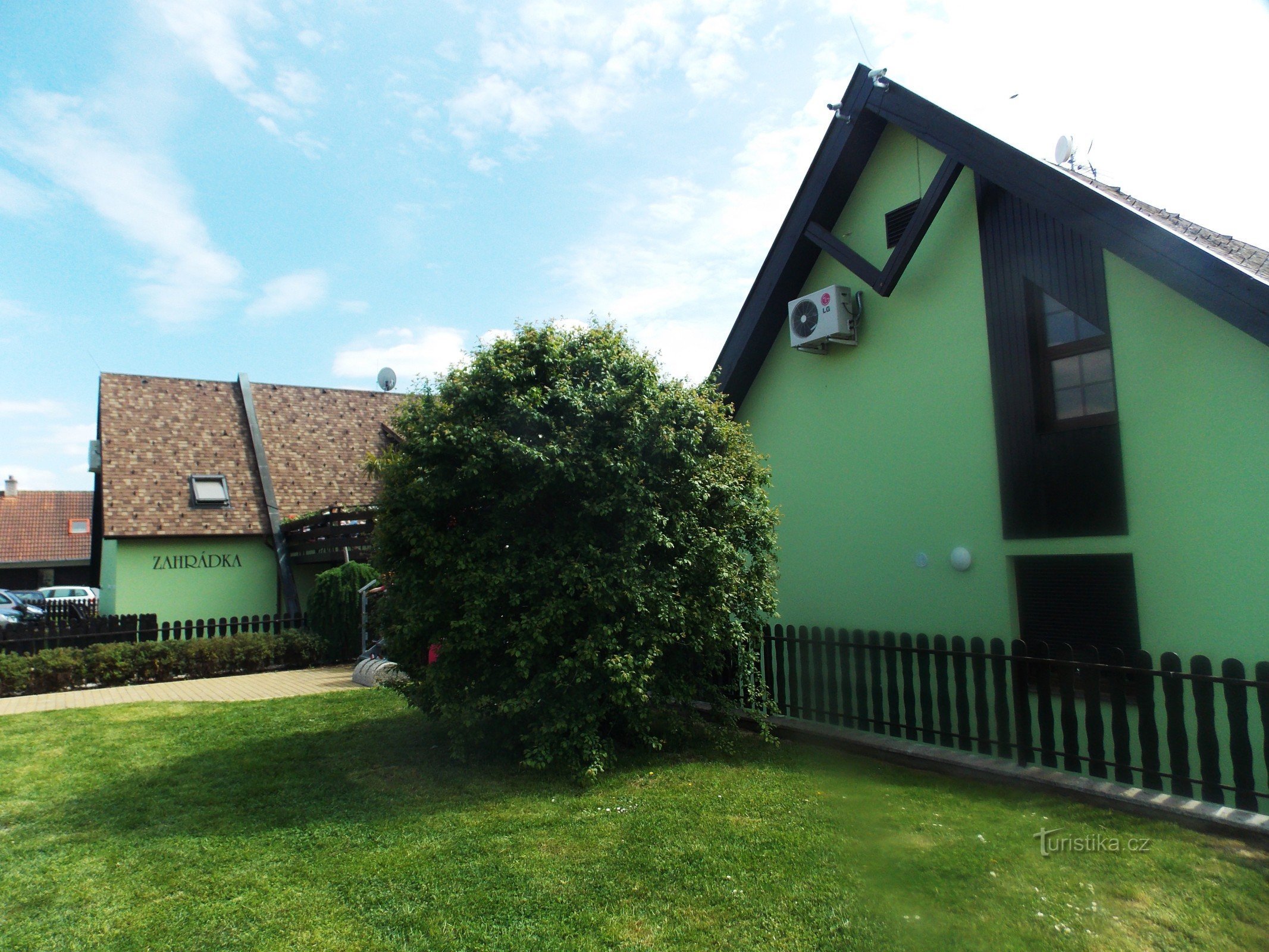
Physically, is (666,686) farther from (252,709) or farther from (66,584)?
(66,584)

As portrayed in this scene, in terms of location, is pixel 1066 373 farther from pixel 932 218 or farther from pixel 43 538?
pixel 43 538

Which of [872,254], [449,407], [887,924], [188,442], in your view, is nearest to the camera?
[887,924]

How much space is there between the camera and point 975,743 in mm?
7113

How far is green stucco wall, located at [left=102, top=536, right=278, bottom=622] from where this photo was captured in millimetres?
18969

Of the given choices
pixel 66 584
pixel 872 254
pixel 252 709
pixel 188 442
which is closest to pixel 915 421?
pixel 872 254

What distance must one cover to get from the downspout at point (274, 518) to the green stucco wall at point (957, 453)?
41.9 ft

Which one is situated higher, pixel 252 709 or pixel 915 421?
pixel 915 421

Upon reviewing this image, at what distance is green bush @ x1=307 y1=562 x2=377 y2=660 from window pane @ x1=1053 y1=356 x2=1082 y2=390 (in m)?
12.8

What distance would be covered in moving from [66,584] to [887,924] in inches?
2130

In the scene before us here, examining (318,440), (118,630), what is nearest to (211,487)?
(318,440)

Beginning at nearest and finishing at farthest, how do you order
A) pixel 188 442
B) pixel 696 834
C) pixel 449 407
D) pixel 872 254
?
1. pixel 696 834
2. pixel 449 407
3. pixel 872 254
4. pixel 188 442

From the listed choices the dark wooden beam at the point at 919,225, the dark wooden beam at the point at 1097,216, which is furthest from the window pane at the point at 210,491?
the dark wooden beam at the point at 1097,216

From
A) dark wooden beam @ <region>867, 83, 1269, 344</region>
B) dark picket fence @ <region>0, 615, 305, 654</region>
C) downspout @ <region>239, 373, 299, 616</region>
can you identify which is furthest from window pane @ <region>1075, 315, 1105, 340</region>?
downspout @ <region>239, 373, 299, 616</region>

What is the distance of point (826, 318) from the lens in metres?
9.86
